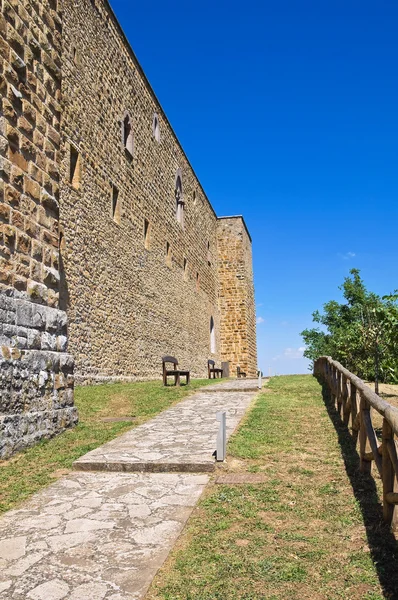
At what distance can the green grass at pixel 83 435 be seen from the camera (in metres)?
5.01

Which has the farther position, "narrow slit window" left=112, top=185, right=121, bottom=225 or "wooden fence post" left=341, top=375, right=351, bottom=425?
"narrow slit window" left=112, top=185, right=121, bottom=225

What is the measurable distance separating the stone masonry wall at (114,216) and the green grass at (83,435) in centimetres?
192

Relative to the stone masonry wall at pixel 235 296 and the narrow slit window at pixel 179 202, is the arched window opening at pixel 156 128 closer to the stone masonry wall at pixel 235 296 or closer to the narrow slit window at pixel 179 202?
the narrow slit window at pixel 179 202

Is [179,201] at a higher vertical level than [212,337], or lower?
higher

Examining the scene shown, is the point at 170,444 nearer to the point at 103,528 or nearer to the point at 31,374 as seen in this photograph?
the point at 31,374

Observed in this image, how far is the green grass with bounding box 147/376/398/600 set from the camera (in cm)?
295

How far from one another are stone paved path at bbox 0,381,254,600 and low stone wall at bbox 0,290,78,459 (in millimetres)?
927

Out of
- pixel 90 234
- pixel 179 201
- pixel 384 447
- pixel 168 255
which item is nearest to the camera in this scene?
pixel 384 447

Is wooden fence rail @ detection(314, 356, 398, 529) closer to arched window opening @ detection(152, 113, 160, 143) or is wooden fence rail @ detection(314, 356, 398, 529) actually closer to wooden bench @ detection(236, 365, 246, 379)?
arched window opening @ detection(152, 113, 160, 143)

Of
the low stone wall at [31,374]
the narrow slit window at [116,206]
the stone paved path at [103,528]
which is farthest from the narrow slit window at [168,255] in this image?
the stone paved path at [103,528]

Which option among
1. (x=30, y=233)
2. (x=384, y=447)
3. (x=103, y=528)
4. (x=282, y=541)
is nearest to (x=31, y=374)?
(x=30, y=233)

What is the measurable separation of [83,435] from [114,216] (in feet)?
30.8

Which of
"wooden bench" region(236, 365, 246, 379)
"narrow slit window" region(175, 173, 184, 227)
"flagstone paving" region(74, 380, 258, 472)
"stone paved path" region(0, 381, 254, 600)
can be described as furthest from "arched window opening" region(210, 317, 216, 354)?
"stone paved path" region(0, 381, 254, 600)

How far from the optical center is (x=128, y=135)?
1652cm
